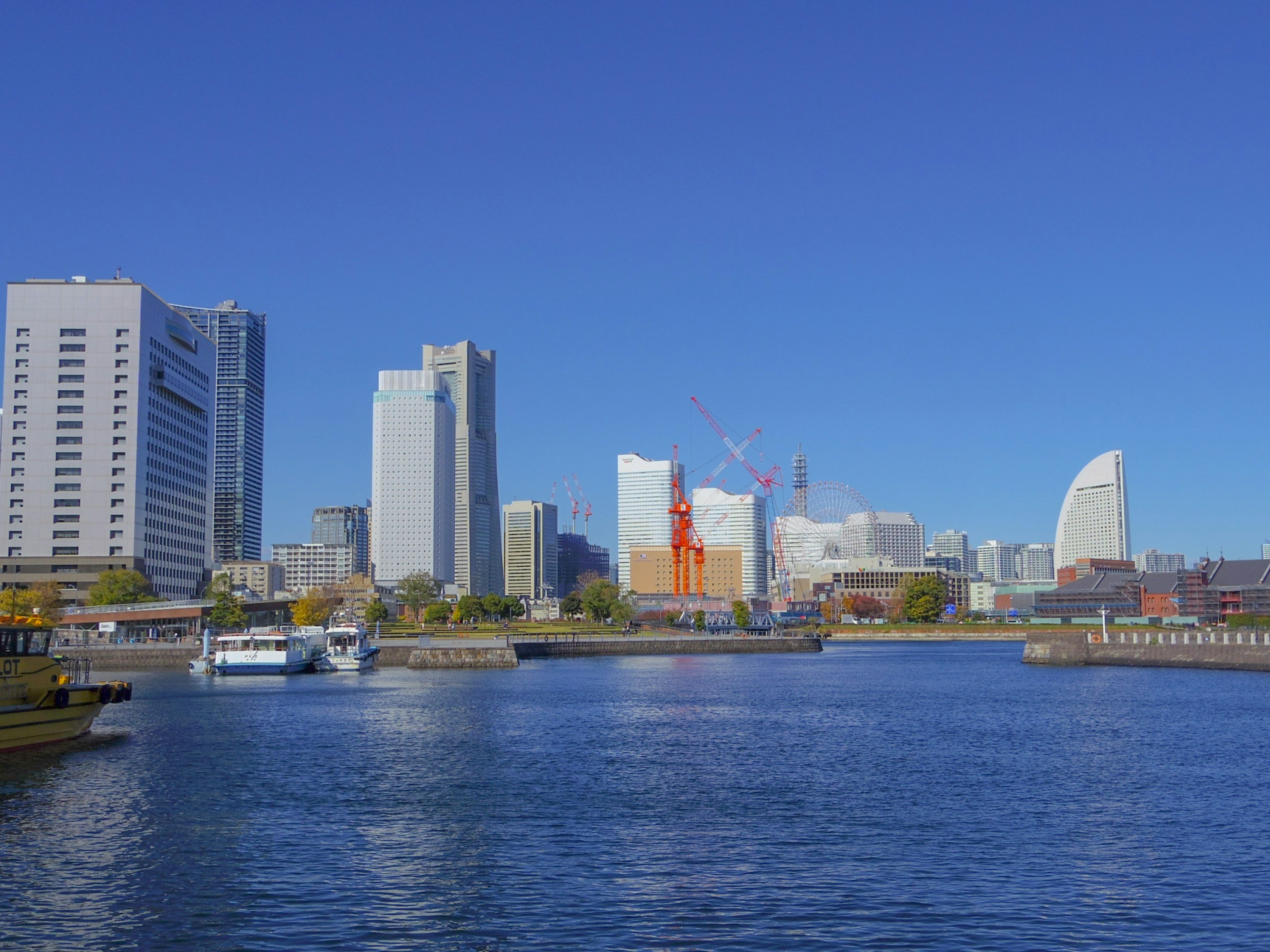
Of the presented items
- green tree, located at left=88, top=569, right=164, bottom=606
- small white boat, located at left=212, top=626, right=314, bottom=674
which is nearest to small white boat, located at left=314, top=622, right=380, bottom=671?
small white boat, located at left=212, top=626, right=314, bottom=674

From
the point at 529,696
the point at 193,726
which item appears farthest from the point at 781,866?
the point at 529,696

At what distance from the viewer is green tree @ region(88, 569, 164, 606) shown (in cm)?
18238

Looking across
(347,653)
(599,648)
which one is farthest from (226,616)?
(347,653)

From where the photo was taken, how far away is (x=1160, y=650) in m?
129

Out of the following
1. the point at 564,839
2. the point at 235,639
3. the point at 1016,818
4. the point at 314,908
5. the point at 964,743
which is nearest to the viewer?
the point at 314,908

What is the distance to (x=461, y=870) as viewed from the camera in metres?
31.8

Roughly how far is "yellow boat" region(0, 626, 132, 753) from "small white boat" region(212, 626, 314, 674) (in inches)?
2442

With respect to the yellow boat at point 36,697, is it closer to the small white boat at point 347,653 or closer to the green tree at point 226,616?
the small white boat at point 347,653

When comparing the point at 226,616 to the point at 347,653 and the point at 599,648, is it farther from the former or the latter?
the point at 347,653

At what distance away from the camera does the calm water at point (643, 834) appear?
26297 millimetres

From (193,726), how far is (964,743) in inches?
1696

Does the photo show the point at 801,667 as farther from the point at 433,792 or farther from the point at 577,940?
the point at 577,940

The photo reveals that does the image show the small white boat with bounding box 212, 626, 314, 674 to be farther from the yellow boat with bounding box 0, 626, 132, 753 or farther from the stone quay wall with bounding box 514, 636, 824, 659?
the yellow boat with bounding box 0, 626, 132, 753

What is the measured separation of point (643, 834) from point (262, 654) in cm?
9535
